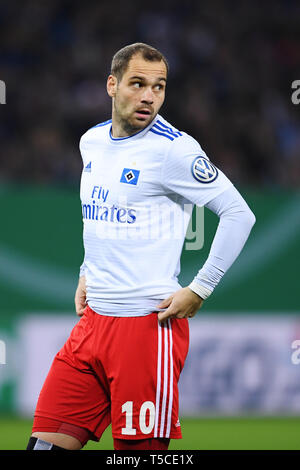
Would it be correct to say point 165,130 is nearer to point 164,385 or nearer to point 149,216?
point 149,216

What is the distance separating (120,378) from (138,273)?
1.50 feet

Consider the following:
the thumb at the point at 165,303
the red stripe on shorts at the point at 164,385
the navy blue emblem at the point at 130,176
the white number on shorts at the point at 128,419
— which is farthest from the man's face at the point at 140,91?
the white number on shorts at the point at 128,419

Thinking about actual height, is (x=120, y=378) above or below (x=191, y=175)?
below

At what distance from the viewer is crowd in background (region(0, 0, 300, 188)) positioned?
11.5 meters

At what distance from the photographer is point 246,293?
979 cm

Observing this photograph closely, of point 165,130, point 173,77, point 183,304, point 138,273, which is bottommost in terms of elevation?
point 183,304

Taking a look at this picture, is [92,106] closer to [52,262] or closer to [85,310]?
[52,262]

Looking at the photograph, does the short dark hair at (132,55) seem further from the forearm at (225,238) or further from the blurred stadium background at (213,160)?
the blurred stadium background at (213,160)

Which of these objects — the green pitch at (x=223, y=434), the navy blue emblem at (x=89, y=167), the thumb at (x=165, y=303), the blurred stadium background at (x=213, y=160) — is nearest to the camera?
the thumb at (x=165, y=303)

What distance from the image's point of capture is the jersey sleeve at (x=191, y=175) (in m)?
3.97

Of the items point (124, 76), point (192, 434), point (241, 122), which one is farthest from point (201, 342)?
point (124, 76)

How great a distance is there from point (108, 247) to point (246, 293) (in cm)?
579

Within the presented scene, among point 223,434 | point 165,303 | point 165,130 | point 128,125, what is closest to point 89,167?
point 128,125

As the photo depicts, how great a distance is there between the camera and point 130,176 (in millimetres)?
4102
